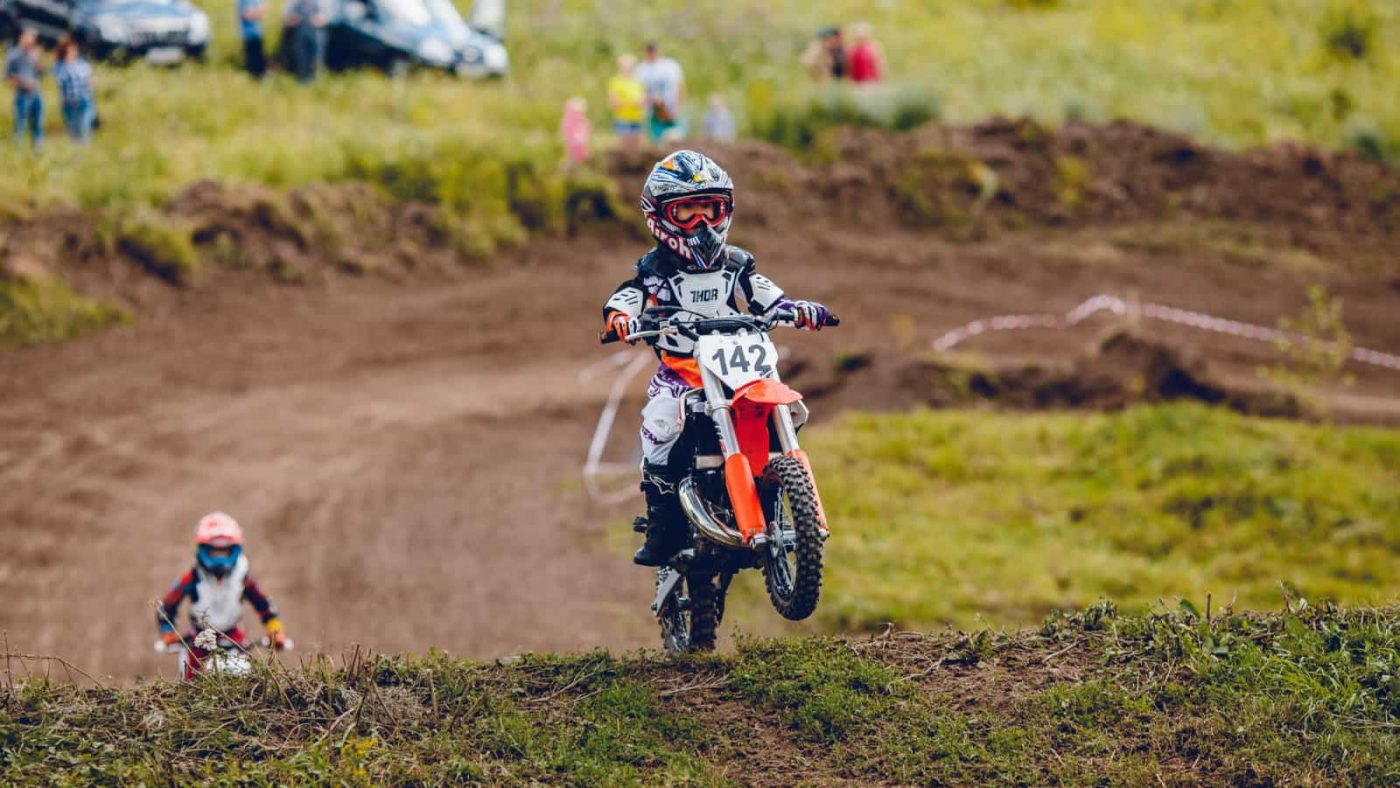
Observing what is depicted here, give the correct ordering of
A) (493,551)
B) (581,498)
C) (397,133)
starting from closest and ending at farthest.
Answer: (493,551), (581,498), (397,133)

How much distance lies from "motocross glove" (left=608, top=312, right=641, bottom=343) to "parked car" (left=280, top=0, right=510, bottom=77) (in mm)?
22106

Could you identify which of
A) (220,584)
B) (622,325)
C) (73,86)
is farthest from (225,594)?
(73,86)

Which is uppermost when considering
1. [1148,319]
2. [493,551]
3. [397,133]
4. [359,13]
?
[359,13]

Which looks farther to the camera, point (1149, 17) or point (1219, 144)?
point (1149, 17)

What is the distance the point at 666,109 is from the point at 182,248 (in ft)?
28.7

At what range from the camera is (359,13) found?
95.7 ft

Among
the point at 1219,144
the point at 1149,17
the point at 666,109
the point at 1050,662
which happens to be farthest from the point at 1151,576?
the point at 1149,17

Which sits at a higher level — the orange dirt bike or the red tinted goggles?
the red tinted goggles

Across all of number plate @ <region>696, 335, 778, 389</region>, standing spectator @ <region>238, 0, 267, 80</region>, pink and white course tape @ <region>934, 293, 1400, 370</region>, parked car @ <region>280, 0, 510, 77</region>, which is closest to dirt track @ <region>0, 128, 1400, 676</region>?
pink and white course tape @ <region>934, 293, 1400, 370</region>

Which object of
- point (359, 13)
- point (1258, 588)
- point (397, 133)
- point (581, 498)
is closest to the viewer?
point (1258, 588)

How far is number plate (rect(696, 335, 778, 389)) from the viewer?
818 centimetres

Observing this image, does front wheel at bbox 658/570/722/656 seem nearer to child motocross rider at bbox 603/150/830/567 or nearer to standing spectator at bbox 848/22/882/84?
child motocross rider at bbox 603/150/830/567

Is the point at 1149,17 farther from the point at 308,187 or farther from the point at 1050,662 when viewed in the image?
the point at 1050,662

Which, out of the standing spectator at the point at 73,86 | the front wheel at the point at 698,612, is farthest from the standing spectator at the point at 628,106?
the front wheel at the point at 698,612
